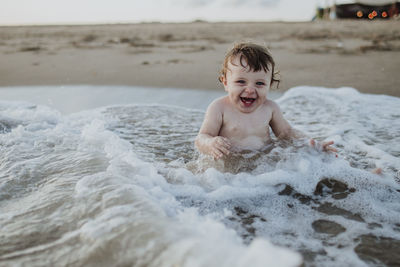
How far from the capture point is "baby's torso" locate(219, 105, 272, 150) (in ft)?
8.04

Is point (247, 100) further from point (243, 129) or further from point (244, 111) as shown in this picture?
point (243, 129)

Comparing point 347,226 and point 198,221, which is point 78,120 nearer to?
point 198,221

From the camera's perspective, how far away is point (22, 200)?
5.63ft

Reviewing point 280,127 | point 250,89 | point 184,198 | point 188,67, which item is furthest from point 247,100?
point 188,67

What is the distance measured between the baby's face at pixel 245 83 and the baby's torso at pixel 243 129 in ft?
0.43

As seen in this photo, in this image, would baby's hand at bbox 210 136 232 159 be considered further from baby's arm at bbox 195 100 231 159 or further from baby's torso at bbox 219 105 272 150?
baby's torso at bbox 219 105 272 150

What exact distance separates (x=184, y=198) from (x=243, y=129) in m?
0.86

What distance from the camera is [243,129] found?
2.45 meters

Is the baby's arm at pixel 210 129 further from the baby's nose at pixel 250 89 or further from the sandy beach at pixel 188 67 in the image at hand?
the sandy beach at pixel 188 67

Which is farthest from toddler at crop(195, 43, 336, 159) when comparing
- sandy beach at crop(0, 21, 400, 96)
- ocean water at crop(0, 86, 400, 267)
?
sandy beach at crop(0, 21, 400, 96)

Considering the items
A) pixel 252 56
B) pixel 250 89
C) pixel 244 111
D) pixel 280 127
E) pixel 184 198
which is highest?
Result: pixel 252 56

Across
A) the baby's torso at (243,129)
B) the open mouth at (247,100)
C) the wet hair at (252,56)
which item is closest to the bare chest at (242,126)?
the baby's torso at (243,129)

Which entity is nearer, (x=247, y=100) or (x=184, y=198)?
(x=184, y=198)

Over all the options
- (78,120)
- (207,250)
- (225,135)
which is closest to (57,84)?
(78,120)
